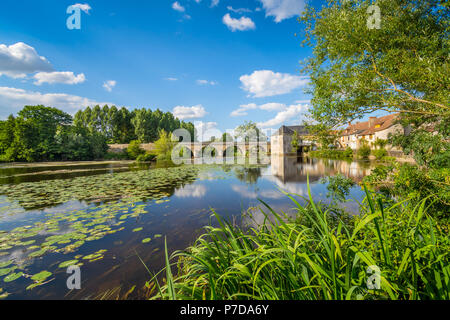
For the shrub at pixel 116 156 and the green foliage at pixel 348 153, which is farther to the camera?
the shrub at pixel 116 156

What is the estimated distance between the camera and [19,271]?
3143 millimetres

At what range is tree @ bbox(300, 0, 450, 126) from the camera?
155 inches

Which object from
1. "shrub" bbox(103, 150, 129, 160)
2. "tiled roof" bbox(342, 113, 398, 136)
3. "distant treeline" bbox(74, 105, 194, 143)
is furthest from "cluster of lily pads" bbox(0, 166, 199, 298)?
"distant treeline" bbox(74, 105, 194, 143)

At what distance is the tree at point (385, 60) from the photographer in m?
3.93

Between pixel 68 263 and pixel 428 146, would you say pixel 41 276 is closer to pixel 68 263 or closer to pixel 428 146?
pixel 68 263

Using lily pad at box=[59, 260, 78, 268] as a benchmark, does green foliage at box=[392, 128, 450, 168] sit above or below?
above

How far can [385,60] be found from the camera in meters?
4.02

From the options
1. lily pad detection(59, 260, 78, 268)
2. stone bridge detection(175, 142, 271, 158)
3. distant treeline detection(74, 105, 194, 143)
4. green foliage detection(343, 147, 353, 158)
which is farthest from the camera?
distant treeline detection(74, 105, 194, 143)

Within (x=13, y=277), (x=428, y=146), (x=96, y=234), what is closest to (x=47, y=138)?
(x=96, y=234)

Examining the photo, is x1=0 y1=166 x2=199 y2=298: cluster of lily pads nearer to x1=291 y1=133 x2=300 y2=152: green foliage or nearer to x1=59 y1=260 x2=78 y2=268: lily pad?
x1=59 y1=260 x2=78 y2=268: lily pad

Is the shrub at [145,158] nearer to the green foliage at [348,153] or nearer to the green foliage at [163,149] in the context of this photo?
the green foliage at [163,149]

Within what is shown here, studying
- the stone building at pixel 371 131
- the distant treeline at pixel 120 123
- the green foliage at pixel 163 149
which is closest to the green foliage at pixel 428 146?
the stone building at pixel 371 131
